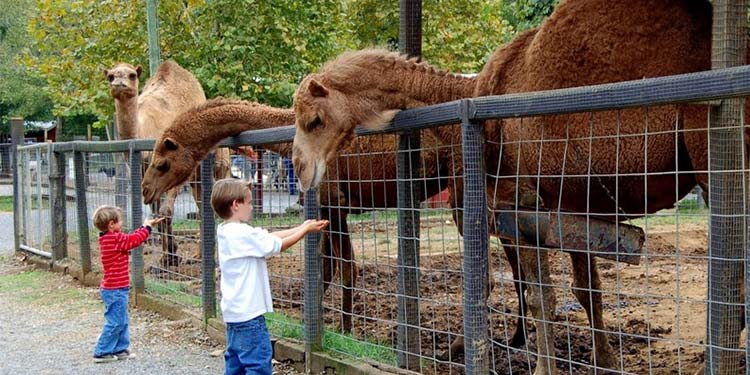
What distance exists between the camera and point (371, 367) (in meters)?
5.17

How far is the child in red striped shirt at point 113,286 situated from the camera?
6.59m

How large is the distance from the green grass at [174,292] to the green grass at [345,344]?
1613 millimetres

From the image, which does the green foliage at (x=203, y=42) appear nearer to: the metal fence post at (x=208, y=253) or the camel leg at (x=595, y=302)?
the metal fence post at (x=208, y=253)

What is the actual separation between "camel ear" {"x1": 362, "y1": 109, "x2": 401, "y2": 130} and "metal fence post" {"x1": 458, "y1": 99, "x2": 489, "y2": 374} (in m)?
0.96

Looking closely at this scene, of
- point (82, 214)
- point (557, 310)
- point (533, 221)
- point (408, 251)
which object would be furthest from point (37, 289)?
point (533, 221)

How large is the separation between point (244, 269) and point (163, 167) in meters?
3.61

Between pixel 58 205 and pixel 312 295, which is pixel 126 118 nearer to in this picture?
pixel 58 205

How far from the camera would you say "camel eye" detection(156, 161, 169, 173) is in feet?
25.7

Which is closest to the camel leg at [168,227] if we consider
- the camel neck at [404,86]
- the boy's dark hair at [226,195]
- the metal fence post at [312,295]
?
the metal fence post at [312,295]

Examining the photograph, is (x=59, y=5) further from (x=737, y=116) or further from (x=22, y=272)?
(x=737, y=116)

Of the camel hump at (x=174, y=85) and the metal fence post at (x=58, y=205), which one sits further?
the camel hump at (x=174, y=85)

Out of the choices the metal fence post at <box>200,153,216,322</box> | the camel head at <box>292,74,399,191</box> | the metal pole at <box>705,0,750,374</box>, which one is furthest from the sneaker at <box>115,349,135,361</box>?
the metal pole at <box>705,0,750,374</box>

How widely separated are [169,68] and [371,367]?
340 inches

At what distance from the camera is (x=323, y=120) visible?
511 cm
